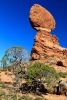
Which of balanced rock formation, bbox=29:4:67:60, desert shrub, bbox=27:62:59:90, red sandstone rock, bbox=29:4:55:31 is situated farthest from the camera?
red sandstone rock, bbox=29:4:55:31

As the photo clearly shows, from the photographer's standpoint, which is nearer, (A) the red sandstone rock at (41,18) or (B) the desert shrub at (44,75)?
(B) the desert shrub at (44,75)

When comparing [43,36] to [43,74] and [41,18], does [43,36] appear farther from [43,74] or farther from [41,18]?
[43,74]

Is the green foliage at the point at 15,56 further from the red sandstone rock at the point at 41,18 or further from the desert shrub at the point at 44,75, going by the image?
the red sandstone rock at the point at 41,18

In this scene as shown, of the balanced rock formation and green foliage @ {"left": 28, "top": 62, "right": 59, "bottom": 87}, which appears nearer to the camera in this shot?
green foliage @ {"left": 28, "top": 62, "right": 59, "bottom": 87}

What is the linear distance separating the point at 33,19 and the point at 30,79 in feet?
105

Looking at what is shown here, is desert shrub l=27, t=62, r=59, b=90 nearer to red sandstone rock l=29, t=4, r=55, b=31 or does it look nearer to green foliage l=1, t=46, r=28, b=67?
green foliage l=1, t=46, r=28, b=67

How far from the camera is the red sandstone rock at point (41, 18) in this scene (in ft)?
172

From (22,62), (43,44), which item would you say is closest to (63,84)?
(22,62)

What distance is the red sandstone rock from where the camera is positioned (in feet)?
172

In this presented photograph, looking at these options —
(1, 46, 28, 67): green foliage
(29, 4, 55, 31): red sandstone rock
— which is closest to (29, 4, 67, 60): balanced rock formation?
(29, 4, 55, 31): red sandstone rock

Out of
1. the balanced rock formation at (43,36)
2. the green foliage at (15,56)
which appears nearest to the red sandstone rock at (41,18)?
the balanced rock formation at (43,36)

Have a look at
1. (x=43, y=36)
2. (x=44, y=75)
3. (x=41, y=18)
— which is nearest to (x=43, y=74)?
(x=44, y=75)

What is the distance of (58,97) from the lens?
2123cm

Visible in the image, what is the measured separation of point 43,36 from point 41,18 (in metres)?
5.70
